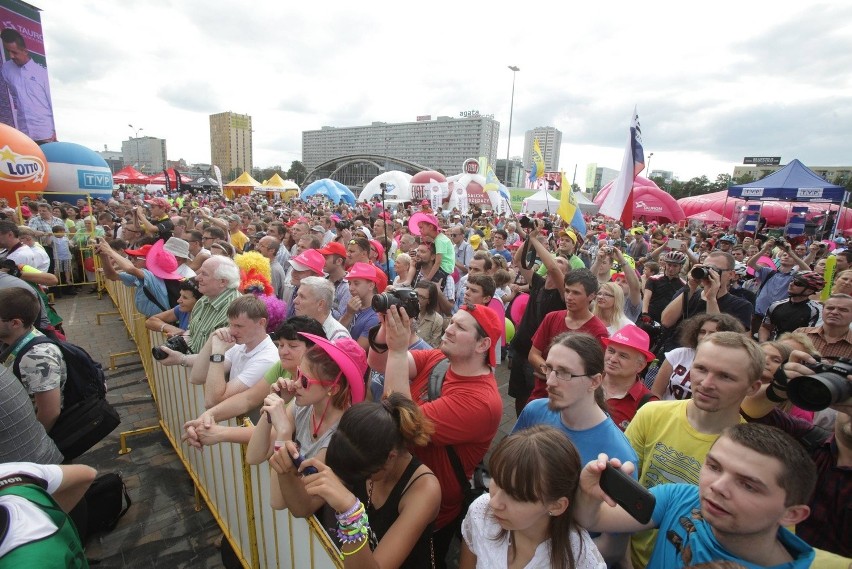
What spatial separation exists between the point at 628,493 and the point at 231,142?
406 ft

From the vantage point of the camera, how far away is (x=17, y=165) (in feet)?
42.3

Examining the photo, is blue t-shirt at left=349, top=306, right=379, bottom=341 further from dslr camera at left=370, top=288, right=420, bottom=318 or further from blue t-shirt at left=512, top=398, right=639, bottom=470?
blue t-shirt at left=512, top=398, right=639, bottom=470

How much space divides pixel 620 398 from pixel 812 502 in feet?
3.22

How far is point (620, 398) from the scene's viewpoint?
256 cm

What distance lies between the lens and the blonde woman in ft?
11.3

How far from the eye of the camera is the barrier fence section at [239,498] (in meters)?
1.82

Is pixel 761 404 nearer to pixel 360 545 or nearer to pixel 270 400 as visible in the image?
pixel 360 545

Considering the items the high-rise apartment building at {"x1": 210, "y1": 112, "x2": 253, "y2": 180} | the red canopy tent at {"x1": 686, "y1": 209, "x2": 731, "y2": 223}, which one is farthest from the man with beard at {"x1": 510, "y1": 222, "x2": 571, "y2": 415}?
the high-rise apartment building at {"x1": 210, "y1": 112, "x2": 253, "y2": 180}

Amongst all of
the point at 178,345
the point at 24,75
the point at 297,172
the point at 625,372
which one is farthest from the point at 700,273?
the point at 297,172

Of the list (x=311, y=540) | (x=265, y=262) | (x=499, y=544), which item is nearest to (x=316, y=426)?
(x=311, y=540)

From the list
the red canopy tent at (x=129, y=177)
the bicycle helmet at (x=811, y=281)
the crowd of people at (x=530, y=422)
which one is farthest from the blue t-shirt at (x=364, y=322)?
the red canopy tent at (x=129, y=177)

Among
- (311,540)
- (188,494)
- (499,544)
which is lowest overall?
(188,494)

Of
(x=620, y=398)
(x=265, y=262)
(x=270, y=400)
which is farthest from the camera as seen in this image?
(x=265, y=262)

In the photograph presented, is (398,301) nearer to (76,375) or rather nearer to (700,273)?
(76,375)
